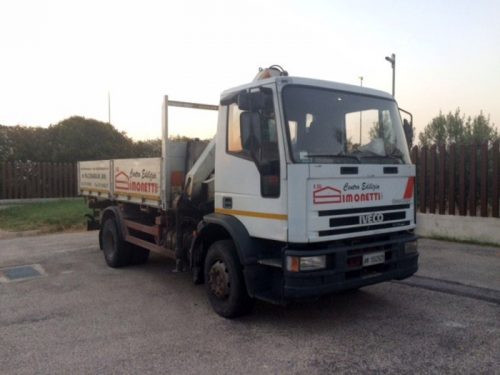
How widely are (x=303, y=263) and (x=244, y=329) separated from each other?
1137 mm

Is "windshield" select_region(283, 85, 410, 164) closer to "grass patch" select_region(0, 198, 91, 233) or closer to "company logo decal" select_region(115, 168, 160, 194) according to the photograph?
"company logo decal" select_region(115, 168, 160, 194)

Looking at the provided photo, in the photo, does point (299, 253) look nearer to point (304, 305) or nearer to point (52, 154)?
point (304, 305)

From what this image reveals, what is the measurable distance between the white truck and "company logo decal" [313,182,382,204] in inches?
0.4

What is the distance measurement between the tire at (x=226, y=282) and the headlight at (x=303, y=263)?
2.57ft

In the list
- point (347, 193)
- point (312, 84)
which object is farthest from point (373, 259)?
point (312, 84)

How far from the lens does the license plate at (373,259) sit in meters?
4.70

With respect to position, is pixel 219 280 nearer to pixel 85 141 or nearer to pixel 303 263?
pixel 303 263

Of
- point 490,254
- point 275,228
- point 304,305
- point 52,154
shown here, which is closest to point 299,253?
point 275,228

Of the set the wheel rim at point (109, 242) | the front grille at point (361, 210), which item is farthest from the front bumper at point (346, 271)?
the wheel rim at point (109, 242)

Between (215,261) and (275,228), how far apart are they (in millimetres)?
1132

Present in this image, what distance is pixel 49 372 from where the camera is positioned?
3.93m

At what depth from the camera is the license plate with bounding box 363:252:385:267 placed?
4699 mm

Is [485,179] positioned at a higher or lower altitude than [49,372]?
higher

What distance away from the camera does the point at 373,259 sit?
4770mm
